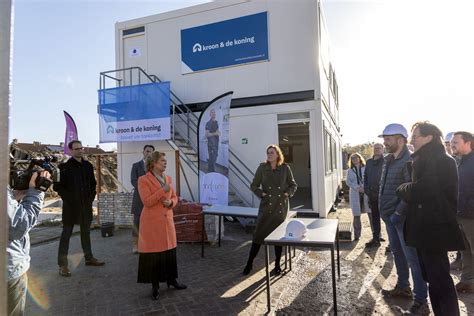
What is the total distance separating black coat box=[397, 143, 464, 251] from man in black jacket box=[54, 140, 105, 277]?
15.7 ft

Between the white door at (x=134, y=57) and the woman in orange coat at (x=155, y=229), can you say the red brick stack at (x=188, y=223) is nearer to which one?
the woman in orange coat at (x=155, y=229)

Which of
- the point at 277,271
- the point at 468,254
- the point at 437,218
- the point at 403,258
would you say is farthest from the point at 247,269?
the point at 468,254

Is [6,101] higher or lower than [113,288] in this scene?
higher

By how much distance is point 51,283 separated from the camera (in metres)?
4.73

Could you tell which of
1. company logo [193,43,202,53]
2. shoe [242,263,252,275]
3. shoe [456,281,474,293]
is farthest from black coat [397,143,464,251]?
company logo [193,43,202,53]

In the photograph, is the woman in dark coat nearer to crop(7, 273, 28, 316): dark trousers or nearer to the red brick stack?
the red brick stack

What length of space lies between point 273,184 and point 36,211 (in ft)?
10.7

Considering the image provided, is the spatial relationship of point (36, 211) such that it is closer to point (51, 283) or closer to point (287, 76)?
point (51, 283)

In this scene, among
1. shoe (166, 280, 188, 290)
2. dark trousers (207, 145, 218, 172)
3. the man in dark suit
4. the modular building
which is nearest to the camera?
shoe (166, 280, 188, 290)

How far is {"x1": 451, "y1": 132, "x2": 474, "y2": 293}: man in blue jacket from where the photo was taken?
4039 mm

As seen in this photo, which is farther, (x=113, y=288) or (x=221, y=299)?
(x=113, y=288)

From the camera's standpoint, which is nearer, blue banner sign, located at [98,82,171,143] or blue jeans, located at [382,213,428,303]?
blue jeans, located at [382,213,428,303]

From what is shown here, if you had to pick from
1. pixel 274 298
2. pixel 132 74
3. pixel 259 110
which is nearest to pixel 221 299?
pixel 274 298

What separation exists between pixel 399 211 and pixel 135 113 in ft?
27.0
